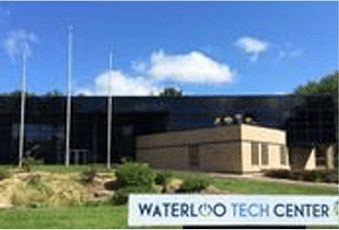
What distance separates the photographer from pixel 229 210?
23.5ft

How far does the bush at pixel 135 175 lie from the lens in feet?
70.9

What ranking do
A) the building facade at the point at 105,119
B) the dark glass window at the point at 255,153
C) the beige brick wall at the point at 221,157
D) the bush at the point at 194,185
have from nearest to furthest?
the bush at the point at 194,185 → the beige brick wall at the point at 221,157 → the dark glass window at the point at 255,153 → the building facade at the point at 105,119

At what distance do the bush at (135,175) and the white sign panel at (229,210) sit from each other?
14397mm

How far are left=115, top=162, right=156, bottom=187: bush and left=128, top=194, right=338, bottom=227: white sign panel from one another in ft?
47.2

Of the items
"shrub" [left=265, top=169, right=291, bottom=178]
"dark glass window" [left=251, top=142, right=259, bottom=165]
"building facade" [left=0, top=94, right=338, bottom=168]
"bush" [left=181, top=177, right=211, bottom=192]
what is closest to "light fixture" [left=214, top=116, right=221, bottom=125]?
"building facade" [left=0, top=94, right=338, bottom=168]

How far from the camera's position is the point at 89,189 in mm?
22281

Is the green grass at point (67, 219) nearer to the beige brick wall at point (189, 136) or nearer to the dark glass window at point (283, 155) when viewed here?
the beige brick wall at point (189, 136)

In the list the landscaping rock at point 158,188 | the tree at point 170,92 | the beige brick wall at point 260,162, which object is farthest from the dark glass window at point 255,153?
the tree at point 170,92

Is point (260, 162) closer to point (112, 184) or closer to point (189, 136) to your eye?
point (189, 136)

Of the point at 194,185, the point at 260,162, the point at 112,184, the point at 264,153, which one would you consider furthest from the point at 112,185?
the point at 264,153

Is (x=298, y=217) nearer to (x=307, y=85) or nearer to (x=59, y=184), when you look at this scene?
(x=59, y=184)

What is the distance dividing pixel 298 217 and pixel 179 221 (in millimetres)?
1926

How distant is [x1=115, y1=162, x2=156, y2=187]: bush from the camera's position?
21609mm

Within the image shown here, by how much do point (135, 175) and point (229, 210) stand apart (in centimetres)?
1515
